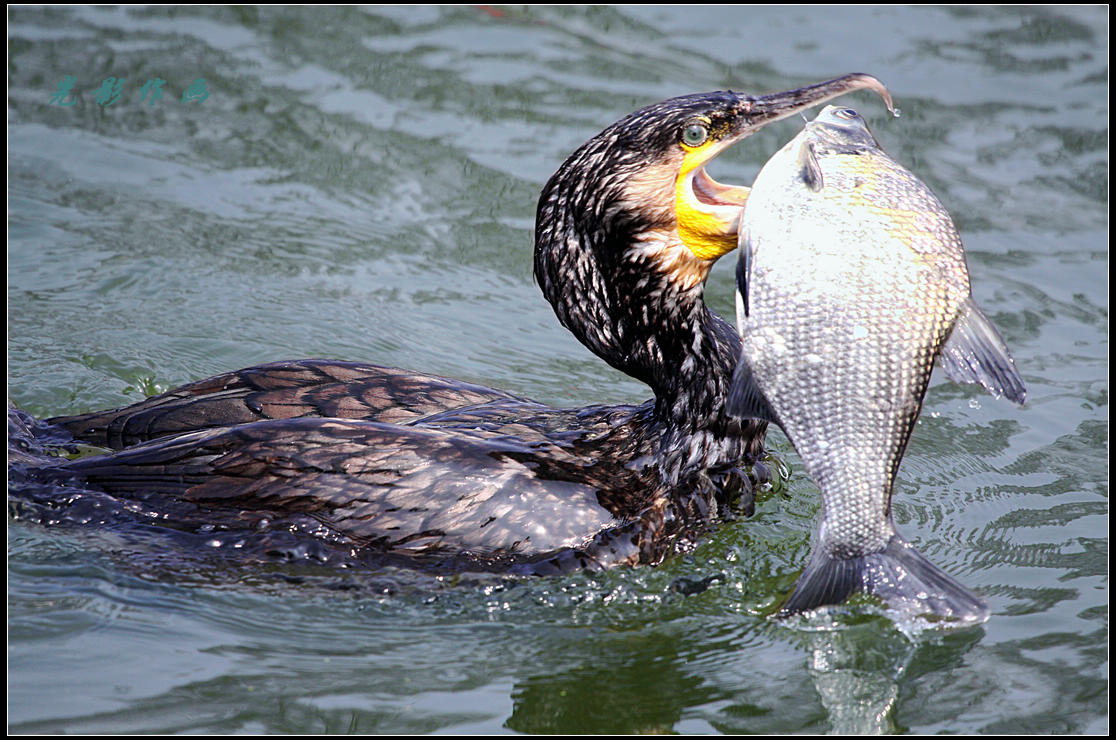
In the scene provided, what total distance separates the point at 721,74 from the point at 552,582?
529 cm

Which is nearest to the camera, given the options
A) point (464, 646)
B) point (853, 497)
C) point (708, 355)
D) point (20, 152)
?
point (853, 497)

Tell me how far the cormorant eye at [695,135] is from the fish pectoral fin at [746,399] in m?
0.85

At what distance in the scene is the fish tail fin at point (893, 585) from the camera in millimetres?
3871

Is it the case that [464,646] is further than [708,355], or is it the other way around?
[708,355]

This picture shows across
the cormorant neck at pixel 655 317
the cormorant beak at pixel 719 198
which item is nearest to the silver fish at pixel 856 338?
the cormorant beak at pixel 719 198

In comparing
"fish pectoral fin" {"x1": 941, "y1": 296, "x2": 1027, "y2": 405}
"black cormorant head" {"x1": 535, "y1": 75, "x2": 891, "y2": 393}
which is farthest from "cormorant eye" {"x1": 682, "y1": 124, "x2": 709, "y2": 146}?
"fish pectoral fin" {"x1": 941, "y1": 296, "x2": 1027, "y2": 405}

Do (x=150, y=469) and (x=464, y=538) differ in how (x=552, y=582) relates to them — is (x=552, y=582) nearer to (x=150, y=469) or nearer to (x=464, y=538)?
(x=464, y=538)

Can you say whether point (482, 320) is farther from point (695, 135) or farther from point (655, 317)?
point (695, 135)

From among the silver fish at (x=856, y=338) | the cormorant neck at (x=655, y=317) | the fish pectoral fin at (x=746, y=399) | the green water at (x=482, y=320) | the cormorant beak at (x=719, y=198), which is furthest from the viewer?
the cormorant neck at (x=655, y=317)

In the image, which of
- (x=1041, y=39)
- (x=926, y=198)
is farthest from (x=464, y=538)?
(x=1041, y=39)

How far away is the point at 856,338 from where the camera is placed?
12.6ft

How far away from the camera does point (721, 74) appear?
29.2 feet

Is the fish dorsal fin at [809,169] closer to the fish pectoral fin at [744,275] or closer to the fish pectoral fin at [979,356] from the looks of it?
the fish pectoral fin at [744,275]

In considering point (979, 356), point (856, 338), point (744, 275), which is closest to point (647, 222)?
point (744, 275)
